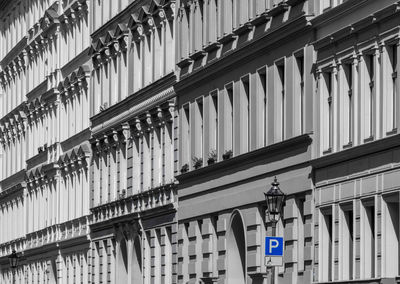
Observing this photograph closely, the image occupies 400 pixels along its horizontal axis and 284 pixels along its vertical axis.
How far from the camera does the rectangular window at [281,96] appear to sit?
49.6m

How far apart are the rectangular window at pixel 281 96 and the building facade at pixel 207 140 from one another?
0.20 feet

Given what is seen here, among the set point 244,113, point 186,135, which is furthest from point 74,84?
point 244,113

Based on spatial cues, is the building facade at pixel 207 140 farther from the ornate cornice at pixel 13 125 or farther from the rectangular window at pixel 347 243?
the ornate cornice at pixel 13 125

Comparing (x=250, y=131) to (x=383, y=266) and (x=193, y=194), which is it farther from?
(x=383, y=266)

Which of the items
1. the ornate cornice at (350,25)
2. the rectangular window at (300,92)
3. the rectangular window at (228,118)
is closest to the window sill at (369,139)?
the ornate cornice at (350,25)

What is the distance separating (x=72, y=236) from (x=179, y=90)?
21.0 metres

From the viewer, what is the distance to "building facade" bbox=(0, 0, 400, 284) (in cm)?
4284

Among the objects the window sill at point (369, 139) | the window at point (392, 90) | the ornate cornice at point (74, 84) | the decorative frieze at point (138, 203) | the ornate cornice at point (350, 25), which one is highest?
the ornate cornice at point (74, 84)

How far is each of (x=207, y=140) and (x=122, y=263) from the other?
47.8ft

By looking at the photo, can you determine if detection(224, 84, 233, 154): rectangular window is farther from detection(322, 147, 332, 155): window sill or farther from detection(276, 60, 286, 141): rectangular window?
detection(322, 147, 332, 155): window sill

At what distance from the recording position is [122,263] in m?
70.9

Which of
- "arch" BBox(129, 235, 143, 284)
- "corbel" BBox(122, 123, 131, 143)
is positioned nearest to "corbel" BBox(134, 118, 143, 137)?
"corbel" BBox(122, 123, 131, 143)

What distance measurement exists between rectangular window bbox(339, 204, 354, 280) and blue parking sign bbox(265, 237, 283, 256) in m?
2.53

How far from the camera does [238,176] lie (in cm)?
5384
